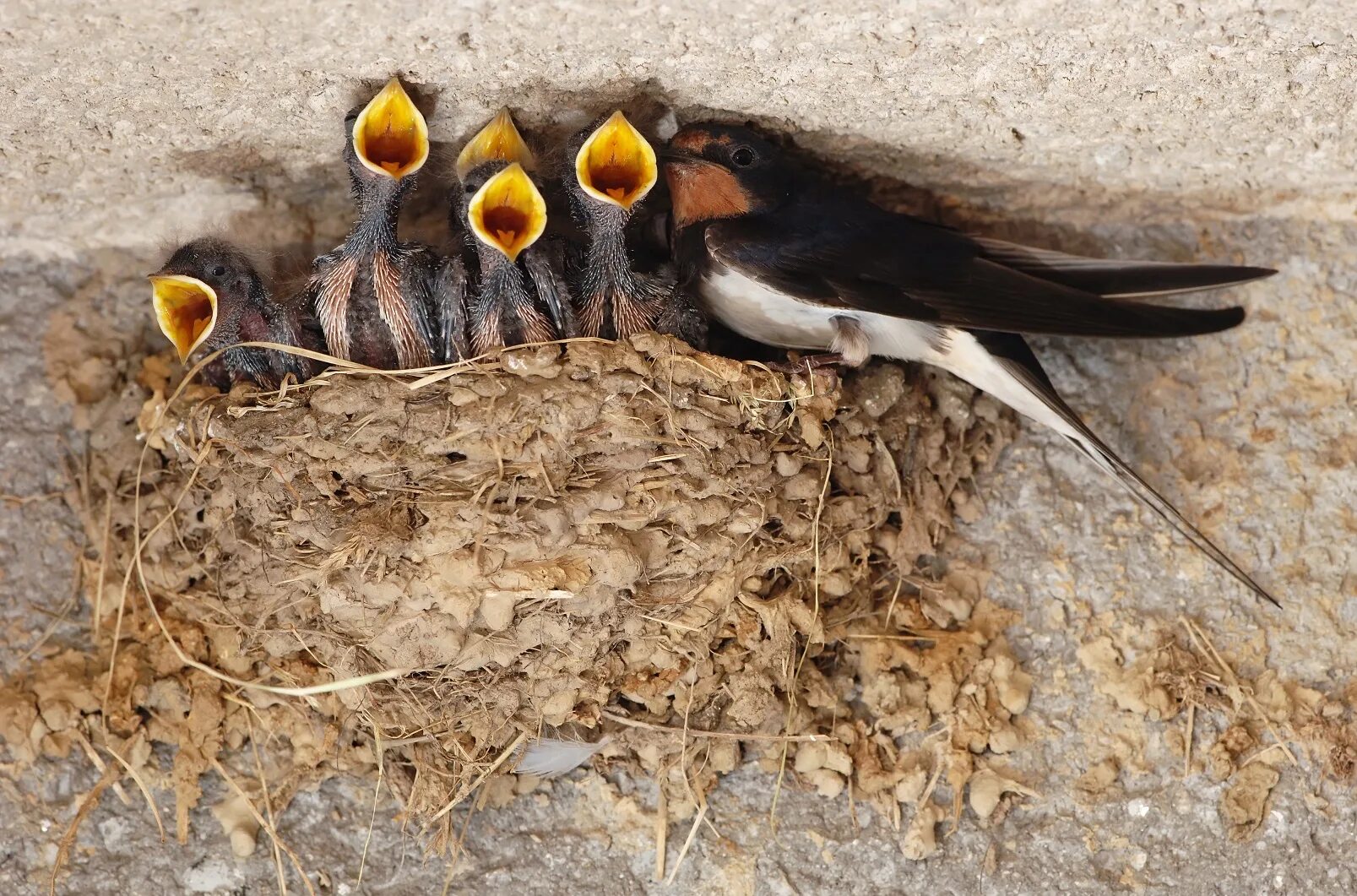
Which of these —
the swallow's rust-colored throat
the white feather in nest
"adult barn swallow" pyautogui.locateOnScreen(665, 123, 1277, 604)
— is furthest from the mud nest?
the swallow's rust-colored throat

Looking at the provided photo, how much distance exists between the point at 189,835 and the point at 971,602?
130 centimetres

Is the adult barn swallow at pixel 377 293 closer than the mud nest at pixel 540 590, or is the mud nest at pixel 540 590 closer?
the mud nest at pixel 540 590

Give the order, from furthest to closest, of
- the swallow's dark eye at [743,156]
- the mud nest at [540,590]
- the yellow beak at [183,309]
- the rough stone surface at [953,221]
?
the swallow's dark eye at [743,156]
the yellow beak at [183,309]
the mud nest at [540,590]
the rough stone surface at [953,221]

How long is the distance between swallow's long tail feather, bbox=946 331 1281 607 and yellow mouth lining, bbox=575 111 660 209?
56 cm

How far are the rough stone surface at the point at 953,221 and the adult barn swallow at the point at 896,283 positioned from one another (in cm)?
9

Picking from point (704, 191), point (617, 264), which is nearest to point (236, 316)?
point (617, 264)

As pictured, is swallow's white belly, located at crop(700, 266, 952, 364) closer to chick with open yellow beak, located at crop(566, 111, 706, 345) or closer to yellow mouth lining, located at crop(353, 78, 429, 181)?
chick with open yellow beak, located at crop(566, 111, 706, 345)

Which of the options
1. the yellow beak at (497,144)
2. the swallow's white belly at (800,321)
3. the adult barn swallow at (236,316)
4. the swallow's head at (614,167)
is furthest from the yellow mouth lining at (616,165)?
the adult barn swallow at (236,316)

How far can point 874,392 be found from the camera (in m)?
2.17

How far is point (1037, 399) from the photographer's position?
2.11 metres

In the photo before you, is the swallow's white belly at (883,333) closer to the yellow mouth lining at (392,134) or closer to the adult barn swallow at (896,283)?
the adult barn swallow at (896,283)

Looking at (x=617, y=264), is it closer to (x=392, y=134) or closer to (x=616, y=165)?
(x=616, y=165)

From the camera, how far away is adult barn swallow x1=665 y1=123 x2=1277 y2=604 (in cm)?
207

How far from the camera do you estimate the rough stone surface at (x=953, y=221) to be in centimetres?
177
